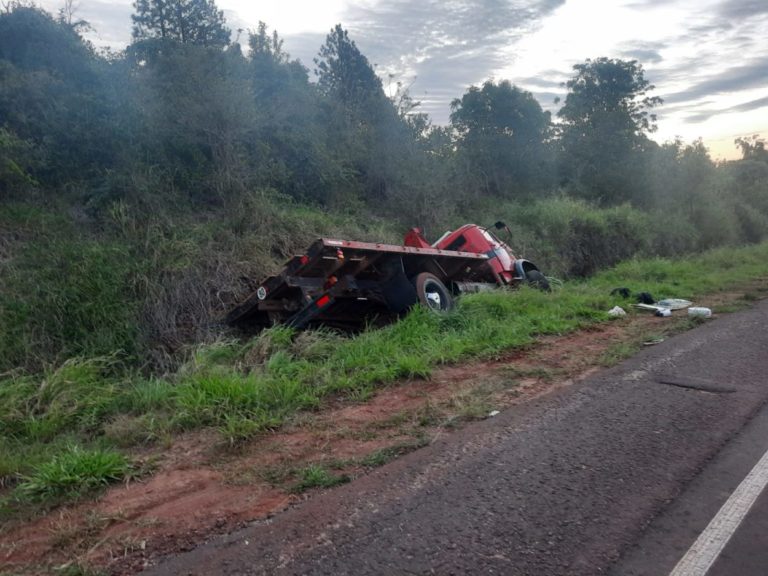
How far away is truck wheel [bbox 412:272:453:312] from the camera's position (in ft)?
30.6

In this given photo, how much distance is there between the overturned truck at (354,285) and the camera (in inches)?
337

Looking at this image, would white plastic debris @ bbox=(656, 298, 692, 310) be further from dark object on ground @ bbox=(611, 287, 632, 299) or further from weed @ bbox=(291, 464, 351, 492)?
weed @ bbox=(291, 464, 351, 492)

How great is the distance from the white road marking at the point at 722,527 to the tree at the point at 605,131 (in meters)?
25.2

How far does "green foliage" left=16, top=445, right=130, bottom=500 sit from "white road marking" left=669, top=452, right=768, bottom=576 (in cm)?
353

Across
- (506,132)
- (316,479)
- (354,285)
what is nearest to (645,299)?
(354,285)

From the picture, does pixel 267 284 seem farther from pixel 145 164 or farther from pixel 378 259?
pixel 145 164

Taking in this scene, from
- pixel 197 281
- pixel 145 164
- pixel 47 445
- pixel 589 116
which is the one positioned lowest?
pixel 47 445

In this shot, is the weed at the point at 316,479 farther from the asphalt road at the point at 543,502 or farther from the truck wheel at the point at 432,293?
the truck wheel at the point at 432,293

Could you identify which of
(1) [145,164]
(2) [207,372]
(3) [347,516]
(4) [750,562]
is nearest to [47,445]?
(2) [207,372]

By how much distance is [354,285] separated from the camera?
8875mm

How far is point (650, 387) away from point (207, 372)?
442cm

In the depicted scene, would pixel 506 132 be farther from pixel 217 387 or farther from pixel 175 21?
pixel 217 387

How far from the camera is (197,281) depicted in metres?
9.84

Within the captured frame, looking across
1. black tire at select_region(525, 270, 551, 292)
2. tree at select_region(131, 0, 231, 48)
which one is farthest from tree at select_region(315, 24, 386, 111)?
black tire at select_region(525, 270, 551, 292)
